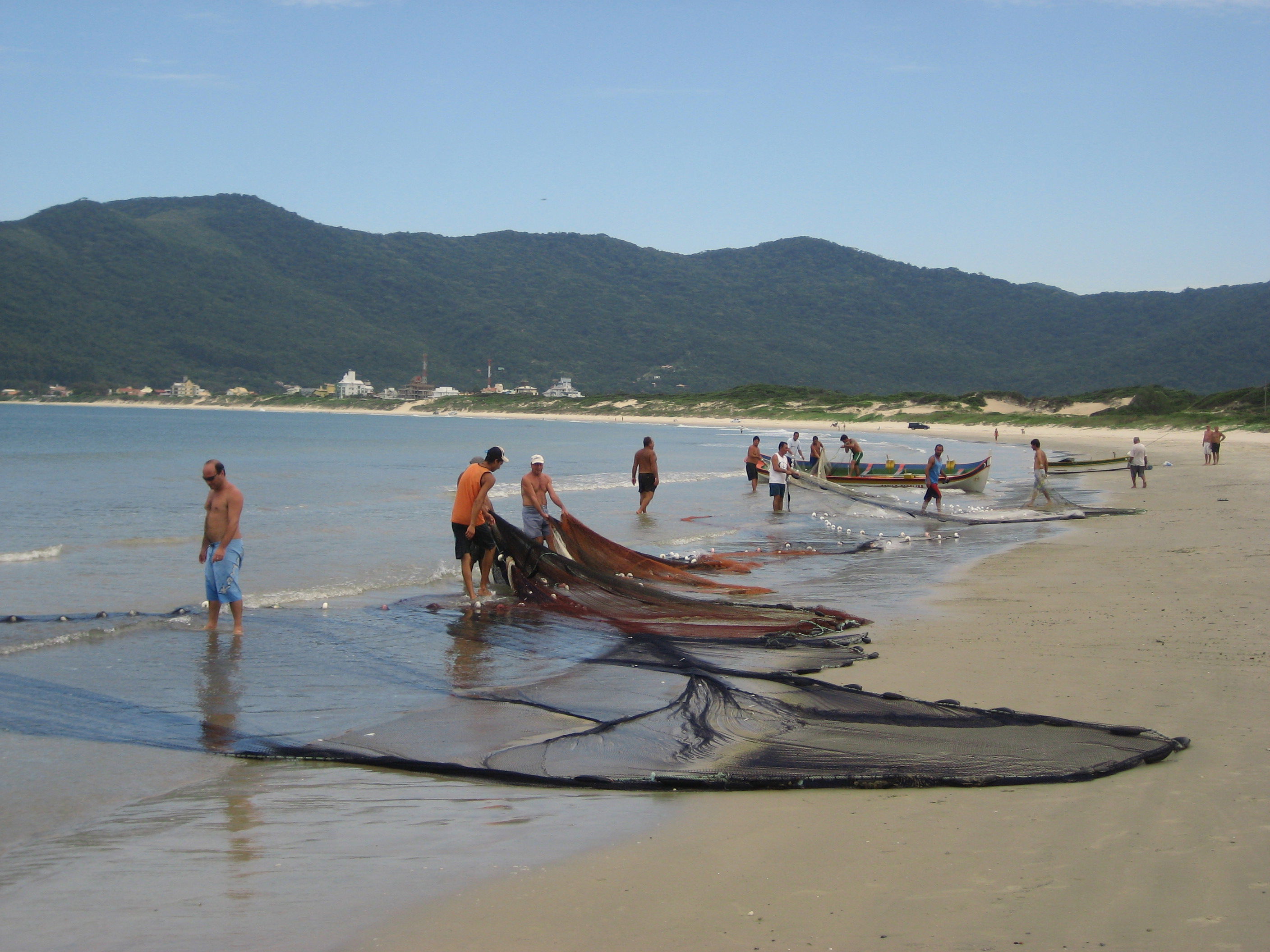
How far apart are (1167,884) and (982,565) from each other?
30.8 feet

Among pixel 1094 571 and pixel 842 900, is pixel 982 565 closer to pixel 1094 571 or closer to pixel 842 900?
pixel 1094 571

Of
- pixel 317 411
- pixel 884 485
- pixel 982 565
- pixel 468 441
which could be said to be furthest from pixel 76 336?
pixel 982 565

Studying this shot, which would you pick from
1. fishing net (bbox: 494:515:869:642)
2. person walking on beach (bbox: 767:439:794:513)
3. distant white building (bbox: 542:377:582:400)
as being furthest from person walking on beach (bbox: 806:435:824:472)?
distant white building (bbox: 542:377:582:400)

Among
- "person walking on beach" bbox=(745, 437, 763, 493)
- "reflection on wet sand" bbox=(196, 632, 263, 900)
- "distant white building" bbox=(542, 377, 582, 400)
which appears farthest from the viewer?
"distant white building" bbox=(542, 377, 582, 400)

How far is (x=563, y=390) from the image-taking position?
13912 centimetres

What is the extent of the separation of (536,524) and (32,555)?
820 centimetres

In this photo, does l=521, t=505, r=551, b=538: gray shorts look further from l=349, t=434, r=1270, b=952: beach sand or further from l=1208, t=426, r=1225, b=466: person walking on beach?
l=1208, t=426, r=1225, b=466: person walking on beach

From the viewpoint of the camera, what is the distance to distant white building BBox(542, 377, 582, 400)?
444ft

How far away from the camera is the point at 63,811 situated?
4.78m

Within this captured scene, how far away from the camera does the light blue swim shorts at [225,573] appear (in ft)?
28.1

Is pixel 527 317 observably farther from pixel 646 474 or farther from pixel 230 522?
pixel 230 522

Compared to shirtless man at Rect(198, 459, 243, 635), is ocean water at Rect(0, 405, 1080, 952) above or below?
below

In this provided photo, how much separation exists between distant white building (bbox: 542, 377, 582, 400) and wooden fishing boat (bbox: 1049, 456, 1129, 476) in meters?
98.2

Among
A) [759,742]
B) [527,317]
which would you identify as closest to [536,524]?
[759,742]
